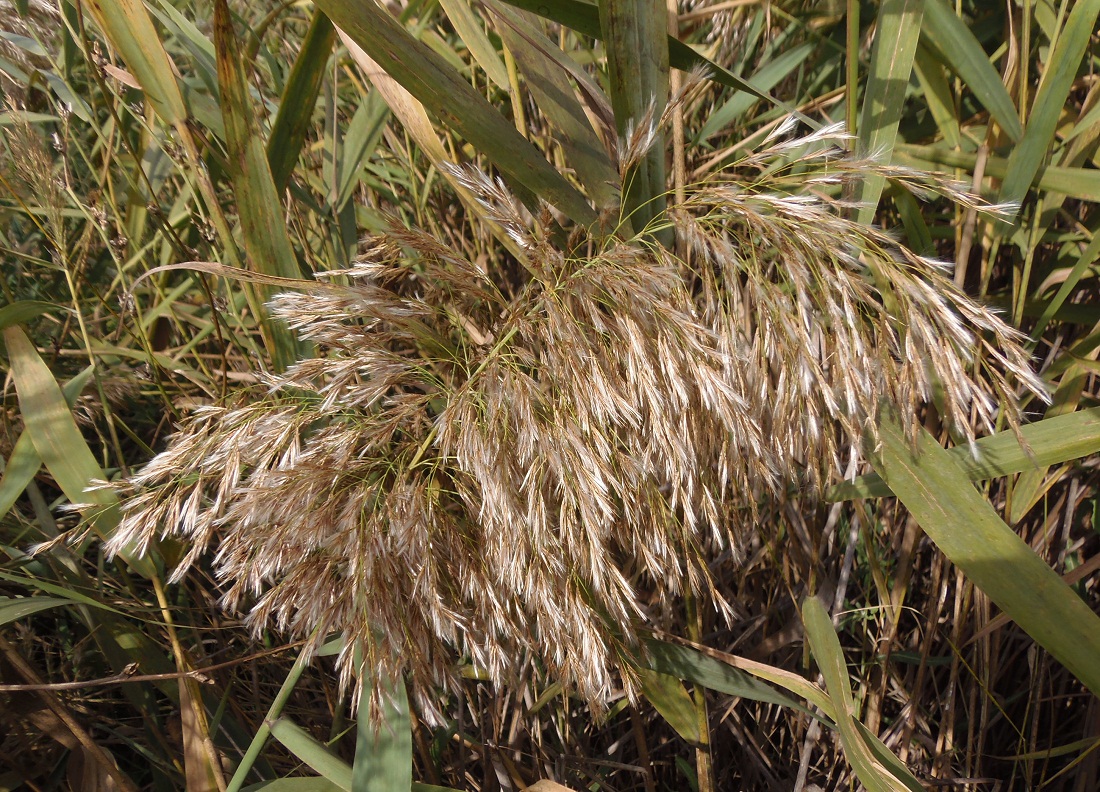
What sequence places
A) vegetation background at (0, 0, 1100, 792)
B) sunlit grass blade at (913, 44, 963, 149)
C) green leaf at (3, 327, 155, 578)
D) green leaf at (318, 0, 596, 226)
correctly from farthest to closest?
sunlit grass blade at (913, 44, 963, 149)
green leaf at (3, 327, 155, 578)
vegetation background at (0, 0, 1100, 792)
green leaf at (318, 0, 596, 226)

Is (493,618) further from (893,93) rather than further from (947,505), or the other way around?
(893,93)

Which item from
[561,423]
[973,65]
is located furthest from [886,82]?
[561,423]

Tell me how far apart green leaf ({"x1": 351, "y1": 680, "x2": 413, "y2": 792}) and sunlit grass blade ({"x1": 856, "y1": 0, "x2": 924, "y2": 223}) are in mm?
743

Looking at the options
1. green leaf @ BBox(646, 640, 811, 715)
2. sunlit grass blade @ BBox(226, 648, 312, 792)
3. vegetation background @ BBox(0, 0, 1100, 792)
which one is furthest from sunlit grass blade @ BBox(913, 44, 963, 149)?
sunlit grass blade @ BBox(226, 648, 312, 792)

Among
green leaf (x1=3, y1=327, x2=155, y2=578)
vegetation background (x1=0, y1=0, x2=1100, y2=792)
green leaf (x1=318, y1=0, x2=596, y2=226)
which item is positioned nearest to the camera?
green leaf (x1=318, y1=0, x2=596, y2=226)

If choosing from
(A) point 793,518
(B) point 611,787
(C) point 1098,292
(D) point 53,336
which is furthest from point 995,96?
(D) point 53,336

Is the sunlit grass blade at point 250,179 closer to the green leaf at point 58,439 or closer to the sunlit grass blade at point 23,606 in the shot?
the green leaf at point 58,439

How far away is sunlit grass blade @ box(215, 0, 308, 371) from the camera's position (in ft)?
2.50

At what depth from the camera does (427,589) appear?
0.72 meters

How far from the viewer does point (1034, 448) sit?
2.64 feet

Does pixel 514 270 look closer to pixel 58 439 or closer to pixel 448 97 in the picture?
pixel 448 97

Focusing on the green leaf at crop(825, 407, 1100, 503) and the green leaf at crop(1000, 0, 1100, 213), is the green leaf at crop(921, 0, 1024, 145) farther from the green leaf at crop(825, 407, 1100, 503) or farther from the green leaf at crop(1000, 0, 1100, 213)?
the green leaf at crop(825, 407, 1100, 503)

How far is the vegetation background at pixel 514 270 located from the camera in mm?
792

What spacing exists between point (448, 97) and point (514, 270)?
61cm
